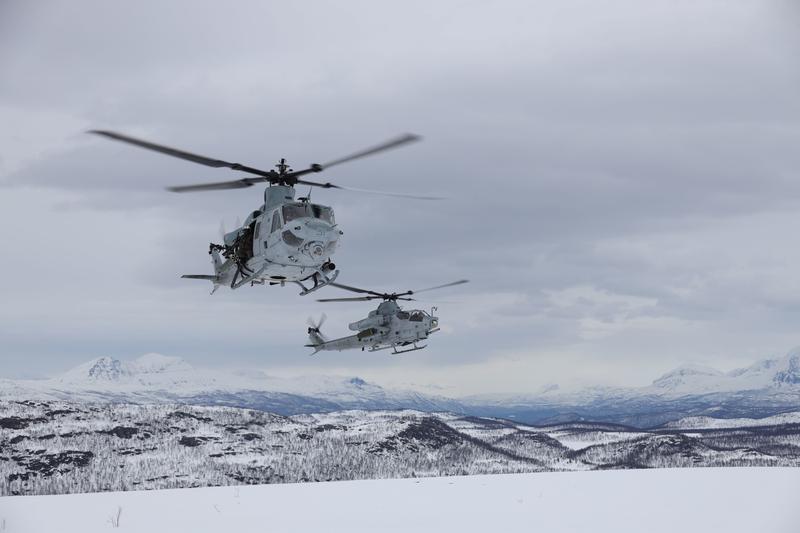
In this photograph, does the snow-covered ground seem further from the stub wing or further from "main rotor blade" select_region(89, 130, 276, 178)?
the stub wing

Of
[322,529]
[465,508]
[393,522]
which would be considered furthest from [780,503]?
[322,529]

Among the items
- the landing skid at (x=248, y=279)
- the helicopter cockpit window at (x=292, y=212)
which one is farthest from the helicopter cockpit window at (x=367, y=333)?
the helicopter cockpit window at (x=292, y=212)

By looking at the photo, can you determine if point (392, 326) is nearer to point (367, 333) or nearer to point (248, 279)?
point (367, 333)

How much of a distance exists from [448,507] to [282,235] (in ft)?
35.8

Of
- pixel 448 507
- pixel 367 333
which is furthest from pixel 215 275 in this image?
pixel 367 333

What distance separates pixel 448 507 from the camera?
2594cm

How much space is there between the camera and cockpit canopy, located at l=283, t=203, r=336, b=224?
24297 mm

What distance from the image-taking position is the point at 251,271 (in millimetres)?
26797

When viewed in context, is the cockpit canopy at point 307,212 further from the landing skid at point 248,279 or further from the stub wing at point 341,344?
the stub wing at point 341,344

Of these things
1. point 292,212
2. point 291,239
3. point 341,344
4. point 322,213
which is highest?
point 322,213

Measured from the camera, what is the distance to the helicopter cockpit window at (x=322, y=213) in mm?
24969

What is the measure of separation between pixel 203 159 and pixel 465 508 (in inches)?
564

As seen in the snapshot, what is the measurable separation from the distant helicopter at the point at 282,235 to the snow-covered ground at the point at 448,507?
7926 millimetres

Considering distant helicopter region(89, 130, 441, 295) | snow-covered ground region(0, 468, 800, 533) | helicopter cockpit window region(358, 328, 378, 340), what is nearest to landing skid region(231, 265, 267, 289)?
distant helicopter region(89, 130, 441, 295)
